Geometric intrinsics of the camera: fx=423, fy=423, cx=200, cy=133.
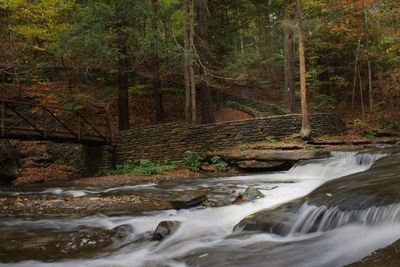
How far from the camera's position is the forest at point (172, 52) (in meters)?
17.9

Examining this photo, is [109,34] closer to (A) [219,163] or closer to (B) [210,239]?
(A) [219,163]

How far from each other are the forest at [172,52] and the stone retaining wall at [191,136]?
6.47 feet

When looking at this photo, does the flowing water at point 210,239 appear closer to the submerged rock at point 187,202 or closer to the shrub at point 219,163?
the submerged rock at point 187,202

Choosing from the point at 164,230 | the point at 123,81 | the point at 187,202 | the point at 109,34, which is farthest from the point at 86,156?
A: the point at 164,230

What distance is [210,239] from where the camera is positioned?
7.17 m

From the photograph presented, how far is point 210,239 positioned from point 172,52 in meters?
12.3

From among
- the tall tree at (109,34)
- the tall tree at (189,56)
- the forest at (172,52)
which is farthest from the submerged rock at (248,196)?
the tall tree at (109,34)

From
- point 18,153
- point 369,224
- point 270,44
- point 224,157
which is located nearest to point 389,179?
point 369,224

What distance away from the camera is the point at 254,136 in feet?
59.6

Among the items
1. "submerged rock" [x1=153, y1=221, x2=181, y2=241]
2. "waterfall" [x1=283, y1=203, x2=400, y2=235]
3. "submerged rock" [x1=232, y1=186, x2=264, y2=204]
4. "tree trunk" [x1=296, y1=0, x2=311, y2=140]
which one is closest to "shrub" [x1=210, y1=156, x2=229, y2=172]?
"tree trunk" [x1=296, y1=0, x2=311, y2=140]

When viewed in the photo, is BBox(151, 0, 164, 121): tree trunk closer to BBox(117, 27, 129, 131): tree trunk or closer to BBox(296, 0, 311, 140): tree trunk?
BBox(117, 27, 129, 131): tree trunk

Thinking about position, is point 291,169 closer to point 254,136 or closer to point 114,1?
point 254,136

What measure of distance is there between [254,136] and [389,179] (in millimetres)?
10115

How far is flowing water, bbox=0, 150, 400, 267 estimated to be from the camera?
5816 millimetres
